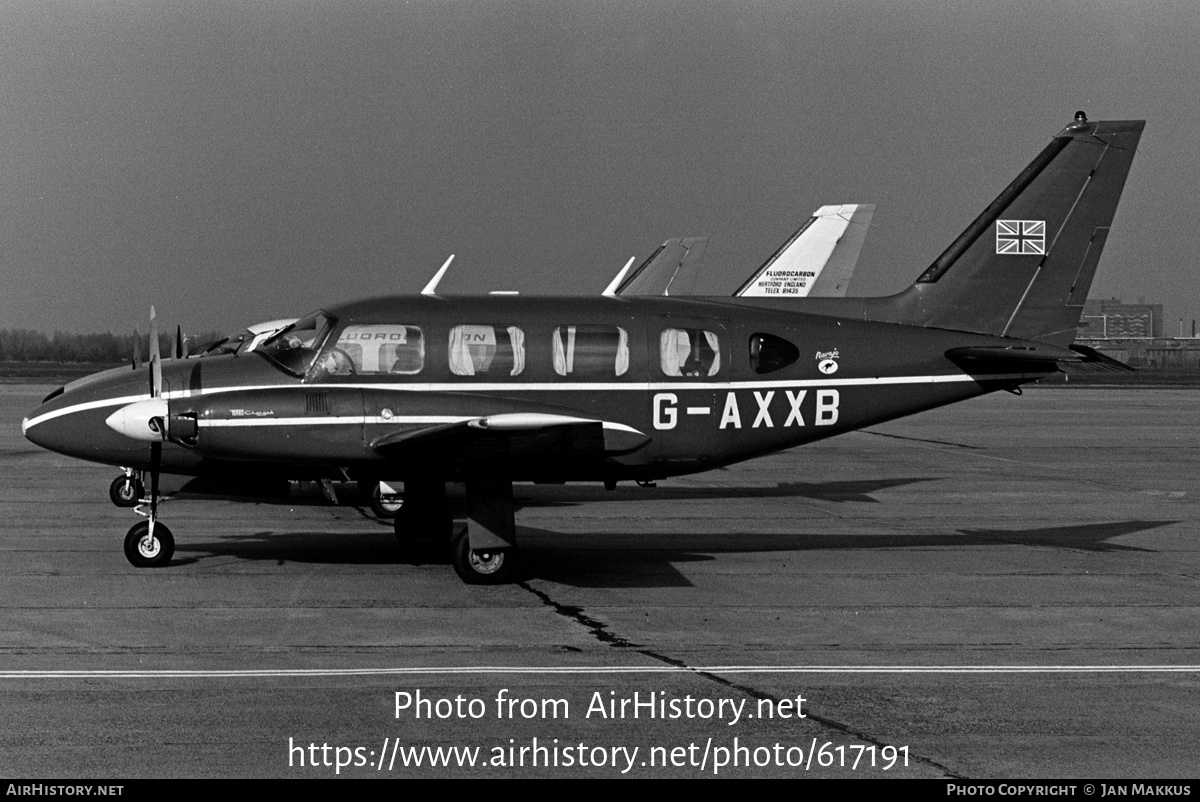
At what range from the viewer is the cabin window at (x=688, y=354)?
14.2 meters

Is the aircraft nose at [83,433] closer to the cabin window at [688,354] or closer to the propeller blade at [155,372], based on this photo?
the propeller blade at [155,372]

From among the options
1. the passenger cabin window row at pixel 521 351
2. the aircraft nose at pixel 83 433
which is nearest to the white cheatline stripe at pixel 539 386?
the aircraft nose at pixel 83 433

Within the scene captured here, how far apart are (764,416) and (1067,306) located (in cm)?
391

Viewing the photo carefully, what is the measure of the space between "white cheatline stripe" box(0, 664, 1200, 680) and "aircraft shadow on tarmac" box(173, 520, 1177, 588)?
3.37m

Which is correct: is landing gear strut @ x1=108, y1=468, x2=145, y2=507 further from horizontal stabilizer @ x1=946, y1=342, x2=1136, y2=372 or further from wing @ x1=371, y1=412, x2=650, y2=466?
horizontal stabilizer @ x1=946, y1=342, x2=1136, y2=372

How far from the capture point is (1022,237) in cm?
1548

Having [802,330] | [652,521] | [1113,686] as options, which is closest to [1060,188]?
[802,330]

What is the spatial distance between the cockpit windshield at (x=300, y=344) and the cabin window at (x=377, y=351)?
0.17m

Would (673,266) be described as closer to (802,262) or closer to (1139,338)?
(802,262)

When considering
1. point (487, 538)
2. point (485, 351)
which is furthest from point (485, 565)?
point (485, 351)

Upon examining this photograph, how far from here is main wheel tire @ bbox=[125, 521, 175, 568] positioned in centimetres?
1365

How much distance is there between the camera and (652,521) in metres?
17.9

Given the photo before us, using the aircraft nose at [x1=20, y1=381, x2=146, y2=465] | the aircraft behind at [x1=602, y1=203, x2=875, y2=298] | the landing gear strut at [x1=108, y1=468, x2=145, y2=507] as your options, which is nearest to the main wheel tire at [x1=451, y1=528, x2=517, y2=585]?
the aircraft nose at [x1=20, y1=381, x2=146, y2=465]

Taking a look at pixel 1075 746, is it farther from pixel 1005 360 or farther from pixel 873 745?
pixel 1005 360
